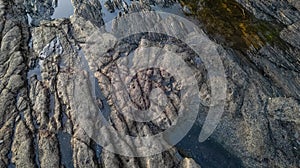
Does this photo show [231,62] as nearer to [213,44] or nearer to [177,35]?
[213,44]

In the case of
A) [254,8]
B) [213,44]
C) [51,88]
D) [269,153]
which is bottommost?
[269,153]

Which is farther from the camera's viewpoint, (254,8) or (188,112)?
(254,8)

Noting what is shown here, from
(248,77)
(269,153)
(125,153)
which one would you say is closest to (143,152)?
(125,153)

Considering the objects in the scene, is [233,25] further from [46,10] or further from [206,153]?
[46,10]

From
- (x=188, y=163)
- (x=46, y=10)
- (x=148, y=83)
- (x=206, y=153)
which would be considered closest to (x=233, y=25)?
(x=148, y=83)

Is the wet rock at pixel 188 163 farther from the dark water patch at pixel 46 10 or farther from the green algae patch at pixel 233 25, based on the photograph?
the dark water patch at pixel 46 10

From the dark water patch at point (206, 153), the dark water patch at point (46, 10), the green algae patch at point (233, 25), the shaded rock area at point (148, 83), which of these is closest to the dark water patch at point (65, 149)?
the shaded rock area at point (148, 83)
